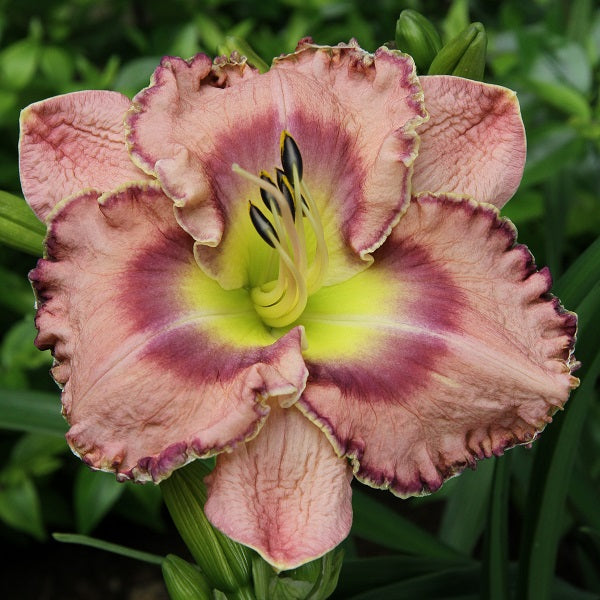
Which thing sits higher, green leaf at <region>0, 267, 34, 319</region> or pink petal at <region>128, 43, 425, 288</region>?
pink petal at <region>128, 43, 425, 288</region>

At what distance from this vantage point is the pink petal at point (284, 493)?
492 millimetres

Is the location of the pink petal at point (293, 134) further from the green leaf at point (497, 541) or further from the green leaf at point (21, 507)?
the green leaf at point (21, 507)

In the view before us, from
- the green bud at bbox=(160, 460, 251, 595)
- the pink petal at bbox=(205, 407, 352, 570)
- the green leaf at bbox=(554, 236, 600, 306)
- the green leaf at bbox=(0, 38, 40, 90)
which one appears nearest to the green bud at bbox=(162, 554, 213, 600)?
the green bud at bbox=(160, 460, 251, 595)

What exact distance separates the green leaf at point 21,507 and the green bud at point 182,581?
2.13 feet

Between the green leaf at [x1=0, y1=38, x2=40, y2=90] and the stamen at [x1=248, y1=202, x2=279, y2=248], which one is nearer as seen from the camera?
the stamen at [x1=248, y1=202, x2=279, y2=248]

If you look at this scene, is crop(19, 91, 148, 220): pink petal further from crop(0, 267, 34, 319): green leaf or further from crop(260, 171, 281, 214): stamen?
crop(0, 267, 34, 319): green leaf

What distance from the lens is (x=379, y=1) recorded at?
1668 mm

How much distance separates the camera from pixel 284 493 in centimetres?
51

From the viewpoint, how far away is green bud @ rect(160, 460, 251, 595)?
0.58m

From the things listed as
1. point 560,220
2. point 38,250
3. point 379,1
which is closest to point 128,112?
point 38,250

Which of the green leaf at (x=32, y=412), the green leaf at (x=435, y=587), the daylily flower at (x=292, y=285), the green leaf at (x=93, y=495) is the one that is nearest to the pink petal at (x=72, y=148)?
the daylily flower at (x=292, y=285)

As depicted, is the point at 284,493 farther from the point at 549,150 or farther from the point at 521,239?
the point at 521,239

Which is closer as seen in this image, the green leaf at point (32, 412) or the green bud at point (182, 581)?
the green bud at point (182, 581)

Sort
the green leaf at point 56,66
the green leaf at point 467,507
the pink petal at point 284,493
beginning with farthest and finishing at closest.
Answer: the green leaf at point 56,66, the green leaf at point 467,507, the pink petal at point 284,493
